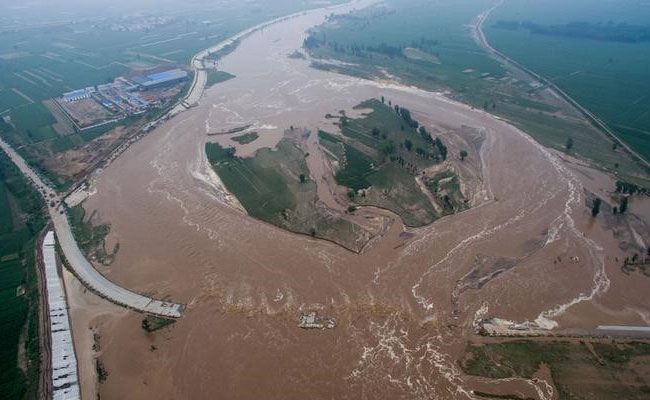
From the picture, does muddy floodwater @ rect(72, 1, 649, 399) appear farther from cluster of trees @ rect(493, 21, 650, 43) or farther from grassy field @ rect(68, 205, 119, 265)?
cluster of trees @ rect(493, 21, 650, 43)

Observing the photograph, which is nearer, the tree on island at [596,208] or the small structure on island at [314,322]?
the small structure on island at [314,322]

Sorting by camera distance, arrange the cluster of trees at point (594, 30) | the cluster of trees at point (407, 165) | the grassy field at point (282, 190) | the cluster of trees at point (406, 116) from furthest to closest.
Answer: the cluster of trees at point (594, 30), the cluster of trees at point (406, 116), the cluster of trees at point (407, 165), the grassy field at point (282, 190)

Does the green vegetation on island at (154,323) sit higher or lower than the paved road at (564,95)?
lower

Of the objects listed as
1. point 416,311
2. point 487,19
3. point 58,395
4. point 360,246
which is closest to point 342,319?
point 416,311

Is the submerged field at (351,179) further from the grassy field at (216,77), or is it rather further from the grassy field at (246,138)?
the grassy field at (216,77)

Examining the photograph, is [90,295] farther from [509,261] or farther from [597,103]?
[597,103]

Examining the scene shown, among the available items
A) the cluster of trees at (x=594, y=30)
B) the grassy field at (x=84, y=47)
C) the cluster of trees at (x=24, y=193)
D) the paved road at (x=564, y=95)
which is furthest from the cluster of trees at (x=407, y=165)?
the cluster of trees at (x=594, y=30)

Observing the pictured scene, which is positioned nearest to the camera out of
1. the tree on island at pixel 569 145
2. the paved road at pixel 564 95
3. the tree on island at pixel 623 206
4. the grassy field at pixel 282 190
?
the grassy field at pixel 282 190

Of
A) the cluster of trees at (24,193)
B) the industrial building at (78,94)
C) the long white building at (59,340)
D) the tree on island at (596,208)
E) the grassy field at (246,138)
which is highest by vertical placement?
the industrial building at (78,94)
